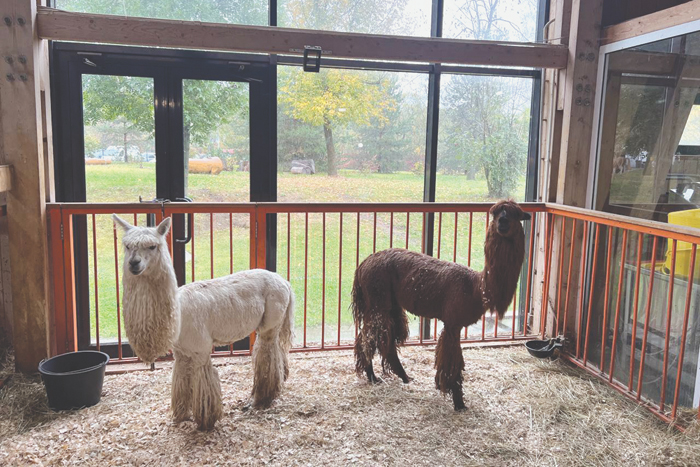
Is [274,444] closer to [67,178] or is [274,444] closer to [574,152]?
[67,178]

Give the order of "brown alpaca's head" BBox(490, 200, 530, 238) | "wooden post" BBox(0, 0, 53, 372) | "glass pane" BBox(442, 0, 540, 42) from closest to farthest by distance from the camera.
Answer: "brown alpaca's head" BBox(490, 200, 530, 238) < "wooden post" BBox(0, 0, 53, 372) < "glass pane" BBox(442, 0, 540, 42)

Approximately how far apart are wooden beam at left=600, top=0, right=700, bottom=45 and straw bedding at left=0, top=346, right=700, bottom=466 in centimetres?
234

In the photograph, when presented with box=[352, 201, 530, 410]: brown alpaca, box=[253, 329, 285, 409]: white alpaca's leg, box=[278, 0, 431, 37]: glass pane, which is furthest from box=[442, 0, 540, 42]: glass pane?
box=[253, 329, 285, 409]: white alpaca's leg

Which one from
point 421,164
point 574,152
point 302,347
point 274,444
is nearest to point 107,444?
point 274,444

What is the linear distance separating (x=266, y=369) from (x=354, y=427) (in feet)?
1.90

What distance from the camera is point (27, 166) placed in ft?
9.75

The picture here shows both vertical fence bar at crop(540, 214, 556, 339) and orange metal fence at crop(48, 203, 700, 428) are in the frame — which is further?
vertical fence bar at crop(540, 214, 556, 339)

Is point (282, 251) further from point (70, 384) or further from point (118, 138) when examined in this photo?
point (70, 384)

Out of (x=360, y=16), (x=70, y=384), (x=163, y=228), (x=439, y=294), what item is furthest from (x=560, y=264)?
(x=70, y=384)

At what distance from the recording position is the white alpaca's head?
217cm

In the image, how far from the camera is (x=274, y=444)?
2.44 meters

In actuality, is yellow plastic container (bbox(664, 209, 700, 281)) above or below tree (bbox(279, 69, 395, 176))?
below

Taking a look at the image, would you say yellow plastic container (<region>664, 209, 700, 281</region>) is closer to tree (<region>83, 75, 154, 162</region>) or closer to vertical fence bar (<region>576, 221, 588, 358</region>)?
vertical fence bar (<region>576, 221, 588, 358</region>)

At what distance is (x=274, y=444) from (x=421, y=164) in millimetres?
2586
